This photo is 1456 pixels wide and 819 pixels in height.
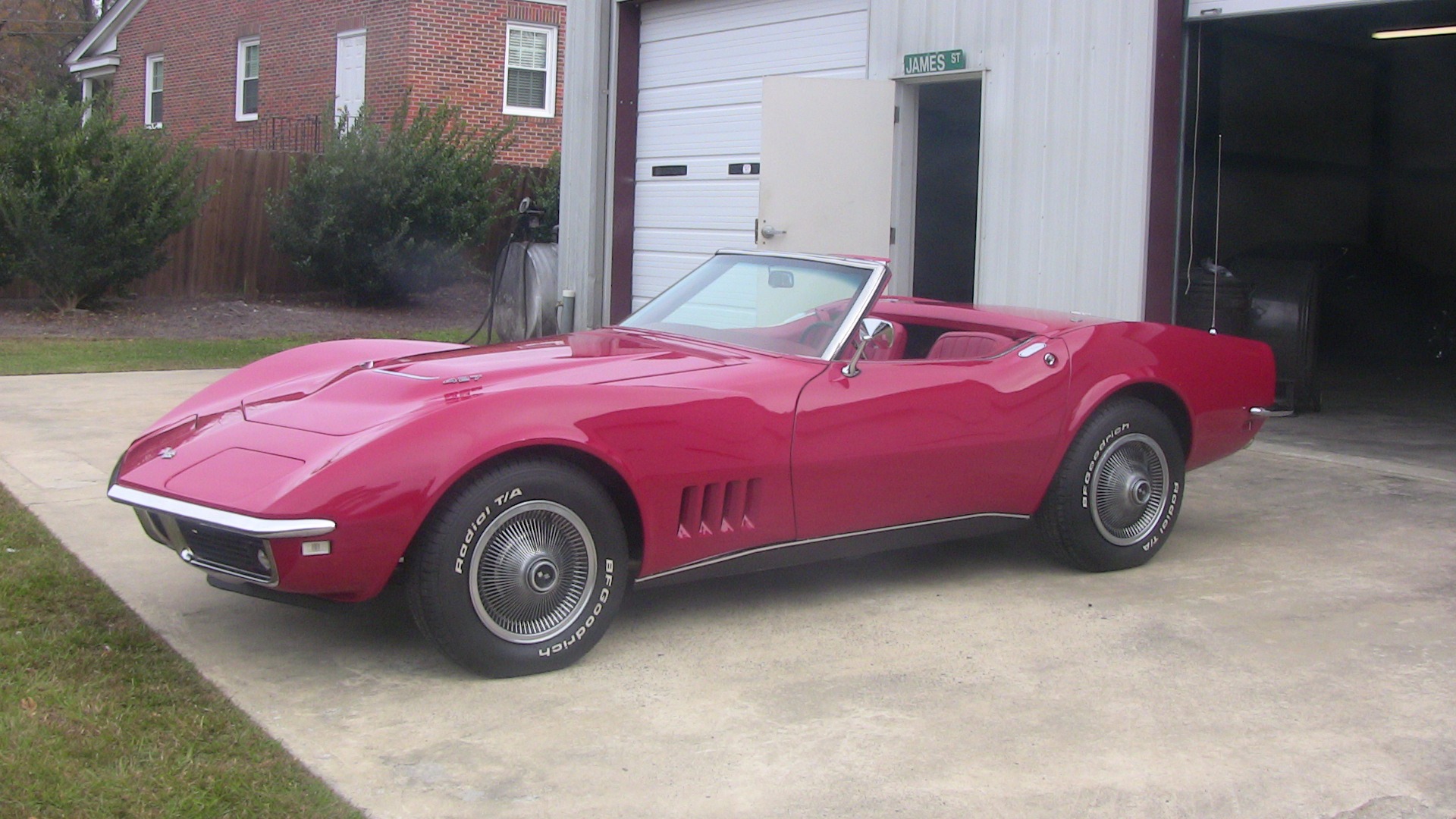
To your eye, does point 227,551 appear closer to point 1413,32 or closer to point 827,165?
point 827,165

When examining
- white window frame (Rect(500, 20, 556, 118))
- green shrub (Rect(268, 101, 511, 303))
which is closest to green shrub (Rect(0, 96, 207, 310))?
green shrub (Rect(268, 101, 511, 303))

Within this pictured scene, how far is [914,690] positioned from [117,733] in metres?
2.21

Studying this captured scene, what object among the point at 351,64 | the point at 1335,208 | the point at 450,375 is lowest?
the point at 450,375

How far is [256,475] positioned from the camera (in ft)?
12.9

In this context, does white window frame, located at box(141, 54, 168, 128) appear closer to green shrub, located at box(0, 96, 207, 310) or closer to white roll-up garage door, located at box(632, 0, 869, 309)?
green shrub, located at box(0, 96, 207, 310)

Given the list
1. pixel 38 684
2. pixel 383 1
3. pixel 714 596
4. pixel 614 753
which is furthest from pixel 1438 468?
pixel 383 1

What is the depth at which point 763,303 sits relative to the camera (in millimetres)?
5289

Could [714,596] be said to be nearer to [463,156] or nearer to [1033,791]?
[1033,791]

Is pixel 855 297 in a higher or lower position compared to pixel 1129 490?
higher

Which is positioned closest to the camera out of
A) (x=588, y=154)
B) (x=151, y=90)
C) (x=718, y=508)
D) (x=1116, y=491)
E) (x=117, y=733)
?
(x=117, y=733)

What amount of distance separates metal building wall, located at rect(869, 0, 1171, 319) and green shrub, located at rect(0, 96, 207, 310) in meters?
9.94

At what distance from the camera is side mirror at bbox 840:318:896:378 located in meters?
4.83

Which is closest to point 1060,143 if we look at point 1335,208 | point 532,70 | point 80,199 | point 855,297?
point 855,297

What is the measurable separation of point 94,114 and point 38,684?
13.3 metres
